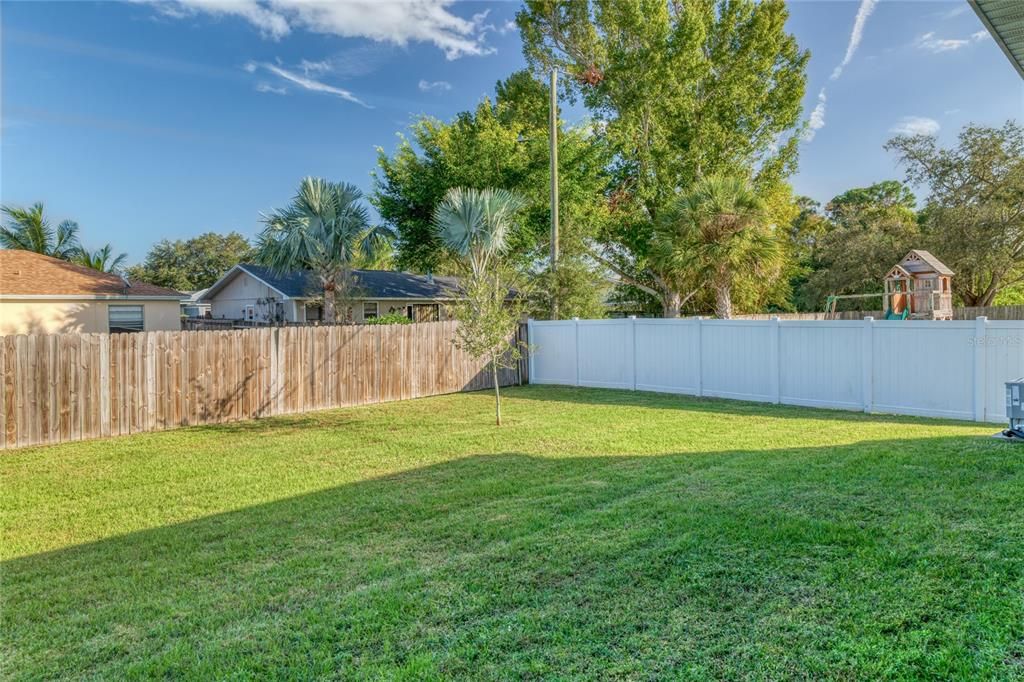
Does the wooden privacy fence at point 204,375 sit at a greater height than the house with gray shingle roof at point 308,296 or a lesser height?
lesser

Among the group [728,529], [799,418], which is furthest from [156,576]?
[799,418]

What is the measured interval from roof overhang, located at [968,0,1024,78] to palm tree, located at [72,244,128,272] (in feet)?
111

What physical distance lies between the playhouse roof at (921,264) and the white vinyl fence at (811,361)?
824 centimetres

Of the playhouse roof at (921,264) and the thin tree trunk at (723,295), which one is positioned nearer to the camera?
the playhouse roof at (921,264)

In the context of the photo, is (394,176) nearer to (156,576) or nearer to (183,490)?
(183,490)

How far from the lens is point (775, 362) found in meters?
10.7

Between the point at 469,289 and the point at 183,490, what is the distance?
191 inches

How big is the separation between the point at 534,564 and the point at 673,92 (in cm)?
2326

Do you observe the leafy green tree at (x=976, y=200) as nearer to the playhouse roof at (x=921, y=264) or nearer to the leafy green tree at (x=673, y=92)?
the leafy green tree at (x=673, y=92)

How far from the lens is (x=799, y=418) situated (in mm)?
8953

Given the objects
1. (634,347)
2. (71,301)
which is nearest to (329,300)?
(71,301)

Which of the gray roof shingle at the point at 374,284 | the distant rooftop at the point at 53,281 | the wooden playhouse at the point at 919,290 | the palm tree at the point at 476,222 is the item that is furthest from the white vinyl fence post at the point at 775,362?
the distant rooftop at the point at 53,281

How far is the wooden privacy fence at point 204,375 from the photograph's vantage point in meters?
8.34

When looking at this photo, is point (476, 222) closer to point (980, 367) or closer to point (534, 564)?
point (980, 367)
